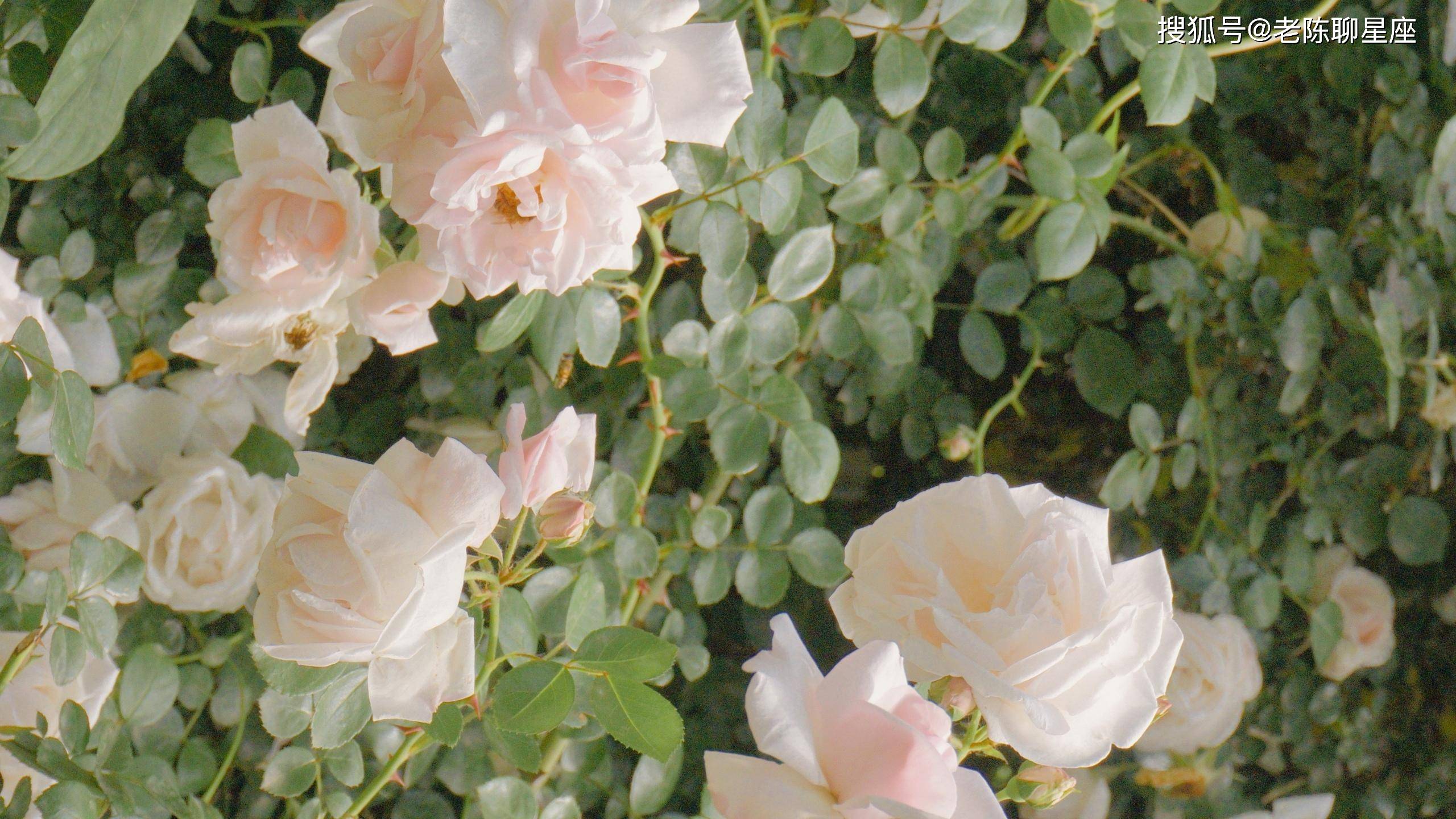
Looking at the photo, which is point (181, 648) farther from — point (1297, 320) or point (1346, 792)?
point (1346, 792)

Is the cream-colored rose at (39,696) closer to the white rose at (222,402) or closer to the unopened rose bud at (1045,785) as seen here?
the white rose at (222,402)

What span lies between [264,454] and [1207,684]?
80 cm

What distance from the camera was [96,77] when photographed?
32 centimetres

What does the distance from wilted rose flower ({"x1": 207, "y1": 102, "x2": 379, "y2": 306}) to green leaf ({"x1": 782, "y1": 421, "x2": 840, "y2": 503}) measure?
0.30 m

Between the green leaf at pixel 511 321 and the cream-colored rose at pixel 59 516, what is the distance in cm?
26

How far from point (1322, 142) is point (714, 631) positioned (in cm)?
83

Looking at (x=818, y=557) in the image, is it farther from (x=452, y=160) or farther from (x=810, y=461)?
(x=452, y=160)

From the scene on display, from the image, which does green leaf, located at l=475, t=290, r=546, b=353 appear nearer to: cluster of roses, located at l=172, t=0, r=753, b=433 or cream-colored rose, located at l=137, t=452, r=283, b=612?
cluster of roses, located at l=172, t=0, r=753, b=433

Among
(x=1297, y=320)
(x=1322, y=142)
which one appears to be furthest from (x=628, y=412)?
(x=1322, y=142)

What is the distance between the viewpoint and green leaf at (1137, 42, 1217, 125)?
2.50 feet

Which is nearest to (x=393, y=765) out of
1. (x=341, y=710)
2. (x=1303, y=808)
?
(x=341, y=710)

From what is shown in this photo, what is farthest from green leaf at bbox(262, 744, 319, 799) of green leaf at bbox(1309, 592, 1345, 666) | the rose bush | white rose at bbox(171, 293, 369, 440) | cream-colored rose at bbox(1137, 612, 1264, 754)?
green leaf at bbox(1309, 592, 1345, 666)

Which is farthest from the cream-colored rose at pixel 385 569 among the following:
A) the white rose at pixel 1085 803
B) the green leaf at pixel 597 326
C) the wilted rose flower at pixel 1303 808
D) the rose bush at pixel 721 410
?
the wilted rose flower at pixel 1303 808

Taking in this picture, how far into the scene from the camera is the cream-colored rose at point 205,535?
27.7 inches
